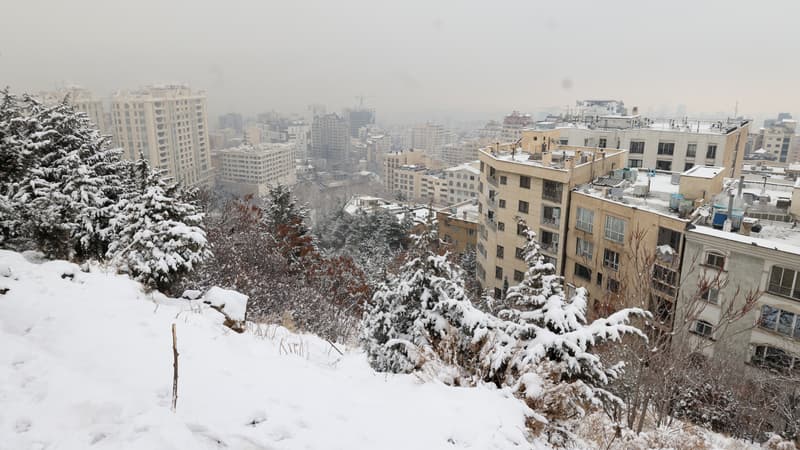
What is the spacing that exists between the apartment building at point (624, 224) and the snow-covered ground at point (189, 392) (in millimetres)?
13713

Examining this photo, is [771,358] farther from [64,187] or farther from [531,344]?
[64,187]

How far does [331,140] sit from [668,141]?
10447 cm

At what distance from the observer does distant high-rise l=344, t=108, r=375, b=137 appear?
532 feet

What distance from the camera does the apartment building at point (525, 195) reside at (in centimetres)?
2355

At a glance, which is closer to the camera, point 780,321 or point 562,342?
point 562,342

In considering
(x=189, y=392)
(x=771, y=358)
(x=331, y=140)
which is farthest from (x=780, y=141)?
(x=189, y=392)

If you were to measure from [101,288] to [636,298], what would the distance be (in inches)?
410

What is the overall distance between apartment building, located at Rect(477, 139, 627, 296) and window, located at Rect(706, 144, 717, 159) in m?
10.5

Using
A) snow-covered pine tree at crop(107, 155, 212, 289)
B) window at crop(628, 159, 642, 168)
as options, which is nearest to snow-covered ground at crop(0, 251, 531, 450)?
snow-covered pine tree at crop(107, 155, 212, 289)

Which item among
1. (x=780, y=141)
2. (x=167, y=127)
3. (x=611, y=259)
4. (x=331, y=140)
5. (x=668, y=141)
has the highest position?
(x=668, y=141)

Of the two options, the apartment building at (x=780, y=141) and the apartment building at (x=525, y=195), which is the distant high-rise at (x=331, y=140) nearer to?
the apartment building at (x=780, y=141)

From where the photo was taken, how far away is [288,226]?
83.5ft

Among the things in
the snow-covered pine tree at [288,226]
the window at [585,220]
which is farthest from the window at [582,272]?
the snow-covered pine tree at [288,226]

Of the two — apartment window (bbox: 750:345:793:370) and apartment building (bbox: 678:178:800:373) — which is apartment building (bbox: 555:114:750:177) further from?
apartment window (bbox: 750:345:793:370)
